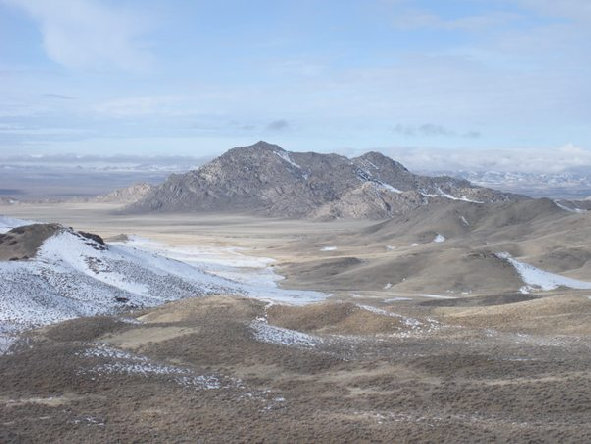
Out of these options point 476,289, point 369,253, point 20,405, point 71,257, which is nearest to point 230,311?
point 20,405

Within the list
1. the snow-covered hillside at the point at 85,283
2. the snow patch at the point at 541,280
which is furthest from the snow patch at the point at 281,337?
the snow patch at the point at 541,280

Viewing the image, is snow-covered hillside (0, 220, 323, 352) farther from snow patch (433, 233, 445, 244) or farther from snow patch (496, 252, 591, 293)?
snow patch (433, 233, 445, 244)

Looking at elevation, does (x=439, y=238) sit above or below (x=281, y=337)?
below

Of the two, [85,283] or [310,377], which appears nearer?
[310,377]

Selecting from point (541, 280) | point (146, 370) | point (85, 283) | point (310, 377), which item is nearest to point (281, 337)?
point (310, 377)

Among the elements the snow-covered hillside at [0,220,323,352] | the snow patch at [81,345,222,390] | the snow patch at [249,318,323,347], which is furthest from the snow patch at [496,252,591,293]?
the snow patch at [81,345,222,390]

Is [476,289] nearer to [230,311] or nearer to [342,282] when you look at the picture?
[342,282]

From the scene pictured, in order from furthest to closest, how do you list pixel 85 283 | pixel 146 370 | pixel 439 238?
pixel 439 238
pixel 85 283
pixel 146 370

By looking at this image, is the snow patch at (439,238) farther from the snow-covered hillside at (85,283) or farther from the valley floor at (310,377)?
the valley floor at (310,377)

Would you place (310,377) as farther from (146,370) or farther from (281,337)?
(146,370)
